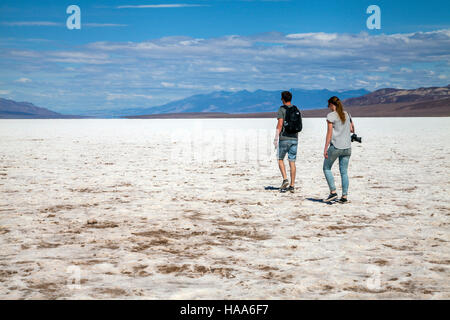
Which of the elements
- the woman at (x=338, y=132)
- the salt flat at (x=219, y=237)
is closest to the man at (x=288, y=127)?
the salt flat at (x=219, y=237)

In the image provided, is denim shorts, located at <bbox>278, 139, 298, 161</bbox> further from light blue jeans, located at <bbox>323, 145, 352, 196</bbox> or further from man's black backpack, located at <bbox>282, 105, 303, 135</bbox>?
light blue jeans, located at <bbox>323, 145, 352, 196</bbox>

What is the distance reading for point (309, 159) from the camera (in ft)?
58.3

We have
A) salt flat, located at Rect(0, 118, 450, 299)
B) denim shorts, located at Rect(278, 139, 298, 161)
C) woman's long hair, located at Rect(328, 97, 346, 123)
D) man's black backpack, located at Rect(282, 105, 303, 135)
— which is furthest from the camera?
denim shorts, located at Rect(278, 139, 298, 161)

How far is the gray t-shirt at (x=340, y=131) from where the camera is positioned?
332 inches

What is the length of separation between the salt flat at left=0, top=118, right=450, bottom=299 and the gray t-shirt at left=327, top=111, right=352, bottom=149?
3.82 feet

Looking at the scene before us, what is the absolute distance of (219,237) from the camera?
6598 millimetres

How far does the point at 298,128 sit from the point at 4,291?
6650 mm

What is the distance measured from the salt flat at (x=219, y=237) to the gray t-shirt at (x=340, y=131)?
3.82 ft

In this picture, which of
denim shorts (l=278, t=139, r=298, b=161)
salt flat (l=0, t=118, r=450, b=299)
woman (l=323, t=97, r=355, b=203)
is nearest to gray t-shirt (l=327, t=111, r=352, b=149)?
woman (l=323, t=97, r=355, b=203)

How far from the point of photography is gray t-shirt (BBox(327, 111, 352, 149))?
844 centimetres

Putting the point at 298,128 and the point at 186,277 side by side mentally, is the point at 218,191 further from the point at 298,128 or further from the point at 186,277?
the point at 186,277

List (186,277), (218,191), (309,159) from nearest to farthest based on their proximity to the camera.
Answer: (186,277), (218,191), (309,159)

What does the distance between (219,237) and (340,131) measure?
3.24 m
